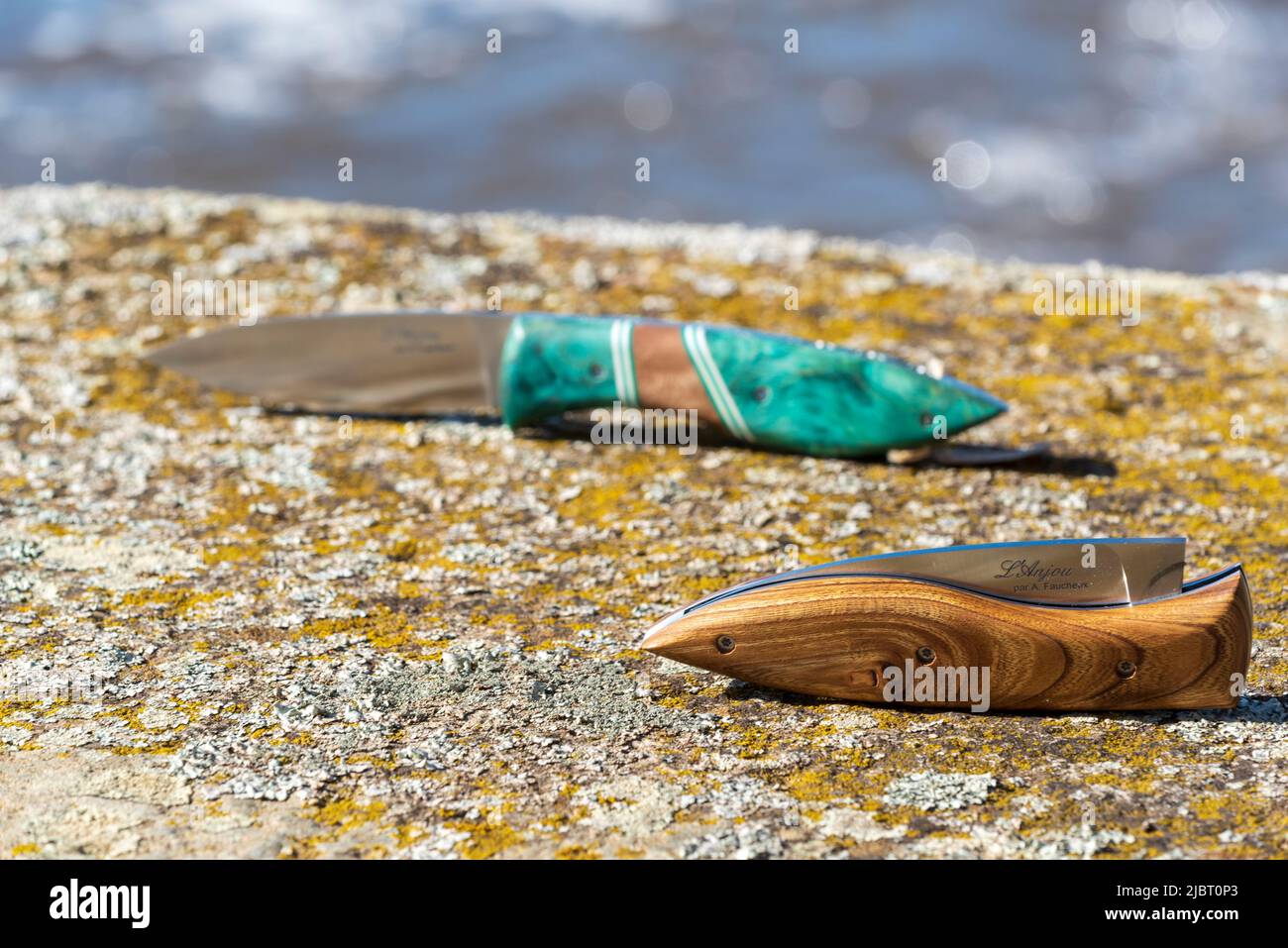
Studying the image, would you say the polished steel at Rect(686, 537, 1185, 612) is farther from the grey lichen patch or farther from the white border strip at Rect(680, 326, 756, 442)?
the white border strip at Rect(680, 326, 756, 442)

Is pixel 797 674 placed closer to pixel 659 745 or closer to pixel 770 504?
pixel 659 745

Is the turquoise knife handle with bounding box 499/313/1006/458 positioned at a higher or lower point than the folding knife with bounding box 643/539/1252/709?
higher

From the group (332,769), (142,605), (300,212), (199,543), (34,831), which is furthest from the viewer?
(300,212)

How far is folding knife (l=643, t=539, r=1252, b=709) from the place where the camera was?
1.67 meters

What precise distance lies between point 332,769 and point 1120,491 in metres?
1.63

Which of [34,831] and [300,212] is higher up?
[300,212]

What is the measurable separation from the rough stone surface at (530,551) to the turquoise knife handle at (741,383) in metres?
0.08

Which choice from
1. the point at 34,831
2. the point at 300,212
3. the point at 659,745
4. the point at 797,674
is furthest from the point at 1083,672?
the point at 300,212

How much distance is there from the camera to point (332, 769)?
1606 mm

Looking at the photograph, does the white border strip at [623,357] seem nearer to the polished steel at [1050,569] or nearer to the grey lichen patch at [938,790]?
the polished steel at [1050,569]

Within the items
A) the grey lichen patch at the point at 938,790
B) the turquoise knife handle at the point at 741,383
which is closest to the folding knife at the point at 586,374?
the turquoise knife handle at the point at 741,383

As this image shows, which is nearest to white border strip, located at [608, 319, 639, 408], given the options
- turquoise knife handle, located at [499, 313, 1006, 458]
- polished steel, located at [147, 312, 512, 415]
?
turquoise knife handle, located at [499, 313, 1006, 458]

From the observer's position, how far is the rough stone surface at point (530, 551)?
1.52m

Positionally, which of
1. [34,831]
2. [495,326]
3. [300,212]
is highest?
[300,212]
